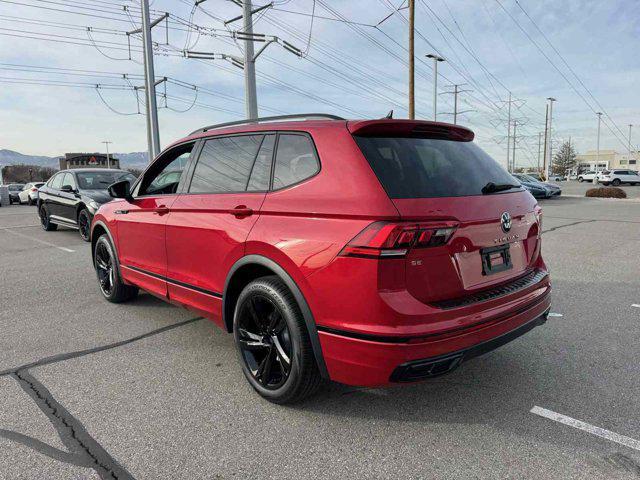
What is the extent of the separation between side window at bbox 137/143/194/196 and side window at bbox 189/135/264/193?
0.98 ft

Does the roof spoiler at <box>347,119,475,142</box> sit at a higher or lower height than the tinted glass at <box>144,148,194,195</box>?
higher

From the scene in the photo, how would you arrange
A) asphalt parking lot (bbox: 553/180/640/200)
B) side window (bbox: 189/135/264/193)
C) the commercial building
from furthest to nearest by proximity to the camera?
the commercial building
asphalt parking lot (bbox: 553/180/640/200)
side window (bbox: 189/135/264/193)

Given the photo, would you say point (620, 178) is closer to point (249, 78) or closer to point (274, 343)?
point (249, 78)

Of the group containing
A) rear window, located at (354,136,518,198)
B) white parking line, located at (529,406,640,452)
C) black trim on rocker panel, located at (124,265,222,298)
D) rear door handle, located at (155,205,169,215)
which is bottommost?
white parking line, located at (529,406,640,452)

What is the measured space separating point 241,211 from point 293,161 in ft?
1.61

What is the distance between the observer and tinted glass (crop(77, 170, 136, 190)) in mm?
10656

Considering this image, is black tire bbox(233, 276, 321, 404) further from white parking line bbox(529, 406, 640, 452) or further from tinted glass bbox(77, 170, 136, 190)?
tinted glass bbox(77, 170, 136, 190)

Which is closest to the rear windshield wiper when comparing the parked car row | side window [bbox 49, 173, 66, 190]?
side window [bbox 49, 173, 66, 190]

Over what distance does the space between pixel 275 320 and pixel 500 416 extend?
4.78ft

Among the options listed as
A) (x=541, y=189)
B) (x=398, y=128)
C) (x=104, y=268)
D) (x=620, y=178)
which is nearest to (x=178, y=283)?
(x=104, y=268)

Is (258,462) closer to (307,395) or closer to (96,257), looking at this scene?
(307,395)

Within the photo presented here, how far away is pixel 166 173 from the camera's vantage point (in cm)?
433

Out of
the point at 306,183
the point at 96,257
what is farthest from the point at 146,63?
the point at 306,183

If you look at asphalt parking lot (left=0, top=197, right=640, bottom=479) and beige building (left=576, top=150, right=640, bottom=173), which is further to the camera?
beige building (left=576, top=150, right=640, bottom=173)
